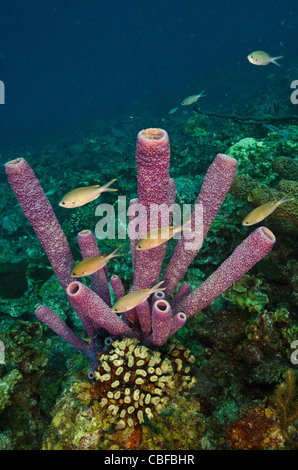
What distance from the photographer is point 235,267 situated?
93.6 inches

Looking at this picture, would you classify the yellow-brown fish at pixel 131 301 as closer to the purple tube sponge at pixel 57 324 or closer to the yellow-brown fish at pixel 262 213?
the purple tube sponge at pixel 57 324

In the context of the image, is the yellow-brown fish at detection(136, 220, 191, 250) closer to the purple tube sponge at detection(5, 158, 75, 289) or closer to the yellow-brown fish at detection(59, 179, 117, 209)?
the yellow-brown fish at detection(59, 179, 117, 209)

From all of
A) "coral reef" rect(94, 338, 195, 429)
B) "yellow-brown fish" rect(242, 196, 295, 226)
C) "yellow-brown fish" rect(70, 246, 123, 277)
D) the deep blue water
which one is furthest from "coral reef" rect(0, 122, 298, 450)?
the deep blue water

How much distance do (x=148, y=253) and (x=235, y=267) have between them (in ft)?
2.74

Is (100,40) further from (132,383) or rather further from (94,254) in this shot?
(132,383)

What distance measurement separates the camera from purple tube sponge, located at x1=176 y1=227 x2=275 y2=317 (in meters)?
2.16

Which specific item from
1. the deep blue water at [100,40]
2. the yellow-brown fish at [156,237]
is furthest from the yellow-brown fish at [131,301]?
the deep blue water at [100,40]

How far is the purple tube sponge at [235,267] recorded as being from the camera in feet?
7.10

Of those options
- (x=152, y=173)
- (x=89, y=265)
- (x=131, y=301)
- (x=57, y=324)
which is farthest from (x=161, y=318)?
(x=57, y=324)

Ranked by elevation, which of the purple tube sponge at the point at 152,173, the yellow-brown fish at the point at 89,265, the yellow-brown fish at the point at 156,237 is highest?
the purple tube sponge at the point at 152,173

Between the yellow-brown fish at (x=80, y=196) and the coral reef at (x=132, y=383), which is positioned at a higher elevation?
the yellow-brown fish at (x=80, y=196)
